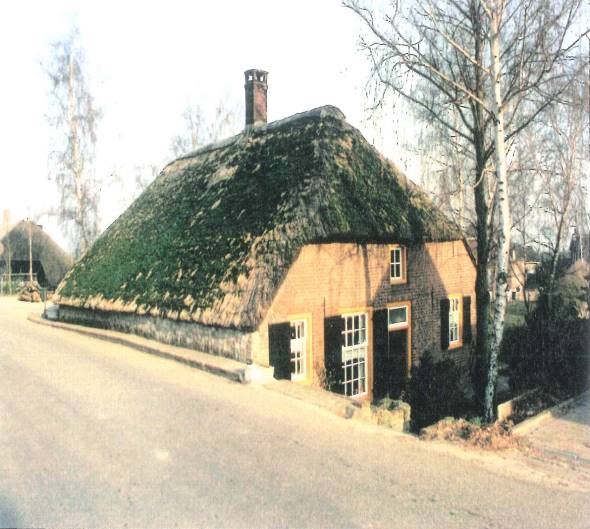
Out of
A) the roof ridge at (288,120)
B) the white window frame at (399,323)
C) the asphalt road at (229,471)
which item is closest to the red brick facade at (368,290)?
the white window frame at (399,323)

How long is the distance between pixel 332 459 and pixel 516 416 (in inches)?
269

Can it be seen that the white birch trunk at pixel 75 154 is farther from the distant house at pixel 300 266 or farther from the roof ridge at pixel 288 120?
the roof ridge at pixel 288 120

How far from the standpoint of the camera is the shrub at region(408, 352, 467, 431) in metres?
12.2

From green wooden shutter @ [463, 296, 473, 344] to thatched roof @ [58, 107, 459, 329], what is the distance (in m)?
2.53

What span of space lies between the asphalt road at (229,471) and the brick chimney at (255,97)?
33.5ft

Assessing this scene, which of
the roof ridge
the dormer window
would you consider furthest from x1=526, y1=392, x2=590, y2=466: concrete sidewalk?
the roof ridge

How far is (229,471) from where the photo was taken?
5324 millimetres

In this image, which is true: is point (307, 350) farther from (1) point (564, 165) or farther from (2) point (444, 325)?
(1) point (564, 165)

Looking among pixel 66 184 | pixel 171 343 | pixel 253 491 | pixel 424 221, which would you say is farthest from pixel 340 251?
pixel 66 184

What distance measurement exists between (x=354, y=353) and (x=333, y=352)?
0.93 meters

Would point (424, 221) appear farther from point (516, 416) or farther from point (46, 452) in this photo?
point (46, 452)

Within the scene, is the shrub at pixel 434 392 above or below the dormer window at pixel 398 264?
below

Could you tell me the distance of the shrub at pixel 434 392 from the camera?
39.9 feet

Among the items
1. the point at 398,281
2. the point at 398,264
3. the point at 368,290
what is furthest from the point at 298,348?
the point at 398,264
